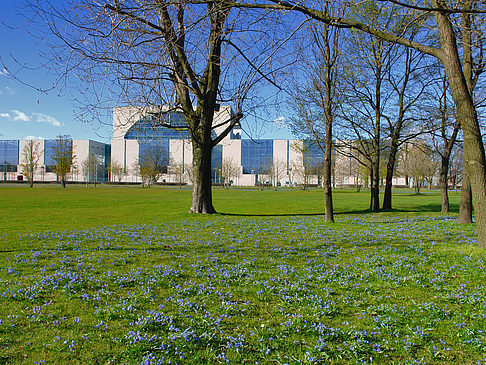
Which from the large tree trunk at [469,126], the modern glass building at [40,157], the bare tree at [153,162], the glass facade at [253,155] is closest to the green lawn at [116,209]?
the large tree trunk at [469,126]

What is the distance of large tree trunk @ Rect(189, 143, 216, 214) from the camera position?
53.4 ft

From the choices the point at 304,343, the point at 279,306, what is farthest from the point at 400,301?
the point at 304,343

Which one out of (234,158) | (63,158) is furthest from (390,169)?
(234,158)

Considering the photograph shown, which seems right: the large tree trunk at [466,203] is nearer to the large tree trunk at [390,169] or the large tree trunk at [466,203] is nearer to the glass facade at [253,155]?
the large tree trunk at [390,169]

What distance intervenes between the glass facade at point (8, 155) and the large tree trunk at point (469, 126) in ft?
379

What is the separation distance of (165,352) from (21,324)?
184cm

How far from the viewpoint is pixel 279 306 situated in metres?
4.23

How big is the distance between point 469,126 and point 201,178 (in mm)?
11716

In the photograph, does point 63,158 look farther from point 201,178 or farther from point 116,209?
point 201,178

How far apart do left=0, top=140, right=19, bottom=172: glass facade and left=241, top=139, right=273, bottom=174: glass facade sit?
68947 mm

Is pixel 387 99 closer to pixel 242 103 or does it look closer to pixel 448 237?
pixel 242 103

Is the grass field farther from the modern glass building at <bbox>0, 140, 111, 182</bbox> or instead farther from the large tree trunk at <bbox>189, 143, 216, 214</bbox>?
the modern glass building at <bbox>0, 140, 111, 182</bbox>

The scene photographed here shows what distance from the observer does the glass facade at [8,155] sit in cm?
9622

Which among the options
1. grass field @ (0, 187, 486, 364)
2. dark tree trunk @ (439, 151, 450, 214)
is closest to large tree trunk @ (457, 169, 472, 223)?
dark tree trunk @ (439, 151, 450, 214)
